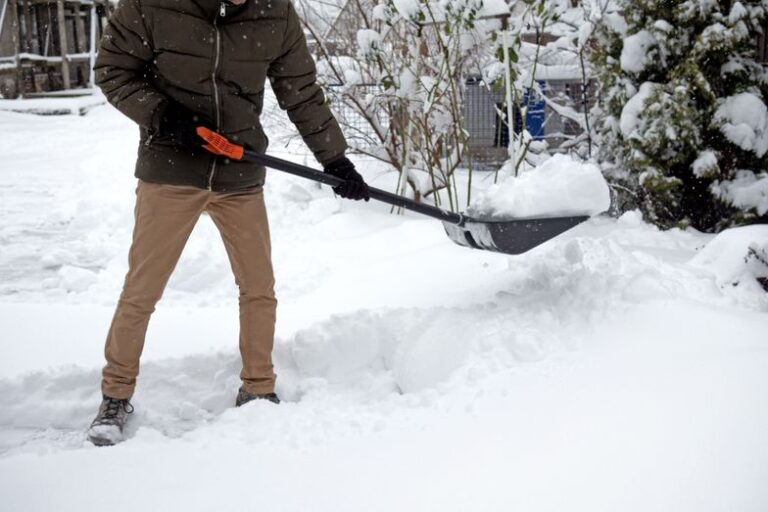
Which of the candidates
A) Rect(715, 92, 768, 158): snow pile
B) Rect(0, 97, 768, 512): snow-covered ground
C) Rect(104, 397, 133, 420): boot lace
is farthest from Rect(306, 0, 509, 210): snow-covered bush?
Rect(104, 397, 133, 420): boot lace

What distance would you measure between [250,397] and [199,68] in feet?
4.06

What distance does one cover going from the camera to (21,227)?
20.9 feet

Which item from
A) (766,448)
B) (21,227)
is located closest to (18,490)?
(766,448)

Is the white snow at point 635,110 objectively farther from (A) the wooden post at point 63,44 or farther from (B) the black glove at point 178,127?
(A) the wooden post at point 63,44

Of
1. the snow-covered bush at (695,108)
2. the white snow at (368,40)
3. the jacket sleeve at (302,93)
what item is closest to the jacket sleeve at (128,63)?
the jacket sleeve at (302,93)

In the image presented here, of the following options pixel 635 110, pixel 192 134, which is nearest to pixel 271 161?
pixel 192 134

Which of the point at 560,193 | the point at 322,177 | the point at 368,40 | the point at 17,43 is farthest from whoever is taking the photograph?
the point at 17,43

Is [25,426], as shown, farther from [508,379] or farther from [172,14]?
[508,379]

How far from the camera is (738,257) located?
3.30 metres

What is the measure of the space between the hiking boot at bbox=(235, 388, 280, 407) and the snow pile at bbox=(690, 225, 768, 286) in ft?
6.38

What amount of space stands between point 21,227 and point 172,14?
4572mm

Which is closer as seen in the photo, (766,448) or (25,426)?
(766,448)

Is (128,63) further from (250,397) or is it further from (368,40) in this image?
(368,40)

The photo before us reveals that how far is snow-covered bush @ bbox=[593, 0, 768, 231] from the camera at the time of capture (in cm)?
511
